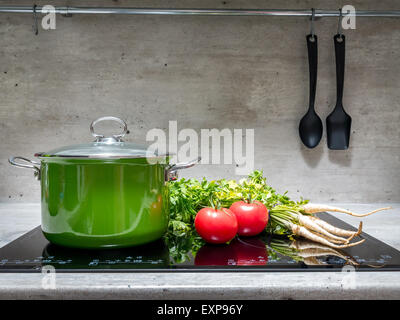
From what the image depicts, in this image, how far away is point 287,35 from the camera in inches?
50.6

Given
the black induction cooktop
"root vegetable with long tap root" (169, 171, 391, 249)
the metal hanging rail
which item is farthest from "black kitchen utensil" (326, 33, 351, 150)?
the black induction cooktop

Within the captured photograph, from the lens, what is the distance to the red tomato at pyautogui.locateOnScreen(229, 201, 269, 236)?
2.58 ft

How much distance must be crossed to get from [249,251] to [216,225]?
0.09 metres

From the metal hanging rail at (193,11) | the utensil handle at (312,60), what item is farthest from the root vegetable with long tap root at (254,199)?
the metal hanging rail at (193,11)

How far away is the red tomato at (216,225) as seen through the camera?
2.35 ft

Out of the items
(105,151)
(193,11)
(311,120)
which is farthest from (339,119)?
(105,151)

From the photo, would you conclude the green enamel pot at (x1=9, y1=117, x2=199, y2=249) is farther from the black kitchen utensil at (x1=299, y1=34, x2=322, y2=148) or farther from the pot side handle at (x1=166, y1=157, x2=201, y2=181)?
the black kitchen utensil at (x1=299, y1=34, x2=322, y2=148)

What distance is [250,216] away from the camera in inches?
31.0

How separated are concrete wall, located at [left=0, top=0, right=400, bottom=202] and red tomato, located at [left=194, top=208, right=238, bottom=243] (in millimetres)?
582

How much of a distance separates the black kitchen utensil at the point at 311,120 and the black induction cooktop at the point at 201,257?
0.56 m

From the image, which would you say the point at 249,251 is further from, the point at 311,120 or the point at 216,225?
the point at 311,120

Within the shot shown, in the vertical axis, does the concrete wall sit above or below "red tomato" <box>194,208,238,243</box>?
above

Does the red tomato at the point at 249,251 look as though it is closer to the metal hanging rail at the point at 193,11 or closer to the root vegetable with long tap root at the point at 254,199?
the root vegetable with long tap root at the point at 254,199
